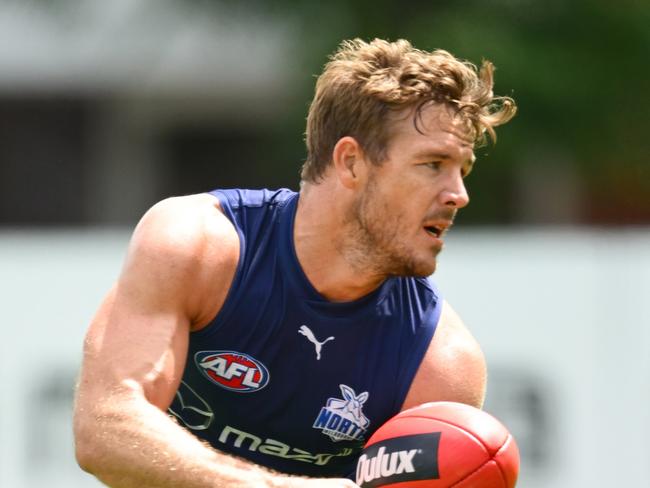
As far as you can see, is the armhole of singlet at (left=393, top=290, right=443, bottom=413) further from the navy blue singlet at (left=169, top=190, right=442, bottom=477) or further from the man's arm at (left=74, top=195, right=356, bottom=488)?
the man's arm at (left=74, top=195, right=356, bottom=488)

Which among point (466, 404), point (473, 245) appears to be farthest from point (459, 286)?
point (466, 404)

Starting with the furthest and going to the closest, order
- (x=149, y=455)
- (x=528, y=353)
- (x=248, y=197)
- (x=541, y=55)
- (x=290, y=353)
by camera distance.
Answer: (x=541, y=55)
(x=528, y=353)
(x=248, y=197)
(x=290, y=353)
(x=149, y=455)

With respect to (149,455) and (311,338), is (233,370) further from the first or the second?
(149,455)

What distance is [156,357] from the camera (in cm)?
470

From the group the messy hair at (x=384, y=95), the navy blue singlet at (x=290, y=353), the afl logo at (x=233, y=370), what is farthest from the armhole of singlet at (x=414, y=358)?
the messy hair at (x=384, y=95)

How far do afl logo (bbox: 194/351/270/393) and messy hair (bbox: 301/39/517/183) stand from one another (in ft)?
2.32

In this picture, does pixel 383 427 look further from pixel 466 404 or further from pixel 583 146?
pixel 583 146

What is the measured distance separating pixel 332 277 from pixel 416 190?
437 millimetres

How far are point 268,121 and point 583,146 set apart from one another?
186 inches

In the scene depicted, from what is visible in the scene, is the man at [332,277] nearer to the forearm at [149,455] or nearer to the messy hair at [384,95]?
the messy hair at [384,95]

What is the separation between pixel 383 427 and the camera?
15.9ft

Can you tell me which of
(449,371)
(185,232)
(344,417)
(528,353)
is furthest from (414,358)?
(528,353)

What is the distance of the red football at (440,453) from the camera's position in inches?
181

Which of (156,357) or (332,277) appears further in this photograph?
(332,277)
